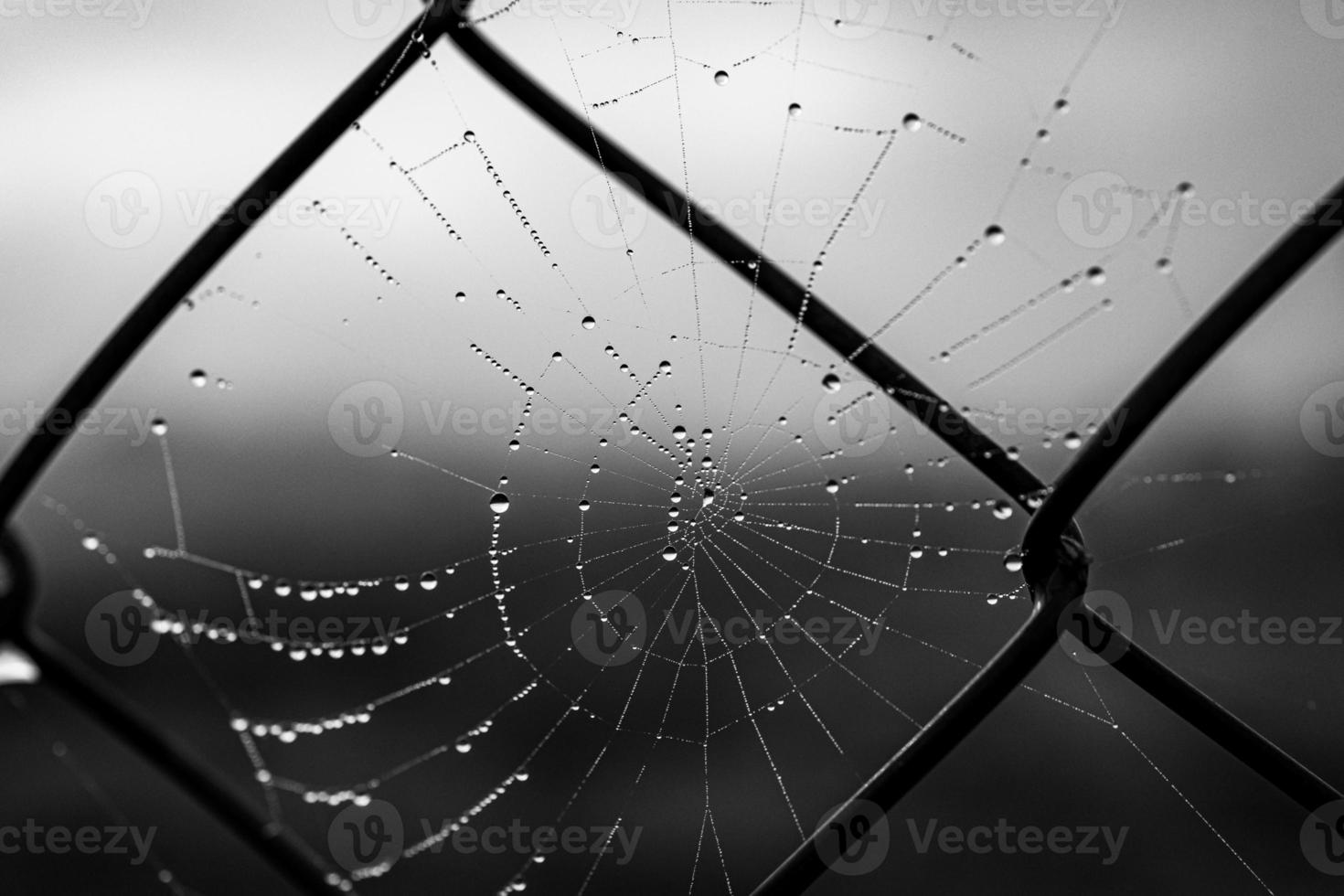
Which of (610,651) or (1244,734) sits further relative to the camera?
(610,651)

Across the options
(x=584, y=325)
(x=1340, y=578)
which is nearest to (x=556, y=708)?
(x=584, y=325)

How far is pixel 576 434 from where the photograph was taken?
65.0 inches

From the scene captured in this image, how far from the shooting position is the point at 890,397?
2.55 ft

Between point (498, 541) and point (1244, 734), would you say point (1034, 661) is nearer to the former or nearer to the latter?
point (1244, 734)

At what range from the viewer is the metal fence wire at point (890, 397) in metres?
0.59

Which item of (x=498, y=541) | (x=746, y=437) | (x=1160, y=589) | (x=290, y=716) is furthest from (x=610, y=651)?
(x=1160, y=589)

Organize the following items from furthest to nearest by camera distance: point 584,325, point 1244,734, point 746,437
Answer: point 746,437, point 584,325, point 1244,734

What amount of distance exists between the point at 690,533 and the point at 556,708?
1.90 m

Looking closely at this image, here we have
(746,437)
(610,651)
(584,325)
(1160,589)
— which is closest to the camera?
(584,325)

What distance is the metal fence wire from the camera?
586 millimetres

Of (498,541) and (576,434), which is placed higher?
(576,434)

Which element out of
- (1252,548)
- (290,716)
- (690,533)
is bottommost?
(290,716)

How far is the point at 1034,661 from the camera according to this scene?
73cm

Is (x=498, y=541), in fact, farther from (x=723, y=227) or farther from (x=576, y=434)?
(x=723, y=227)
